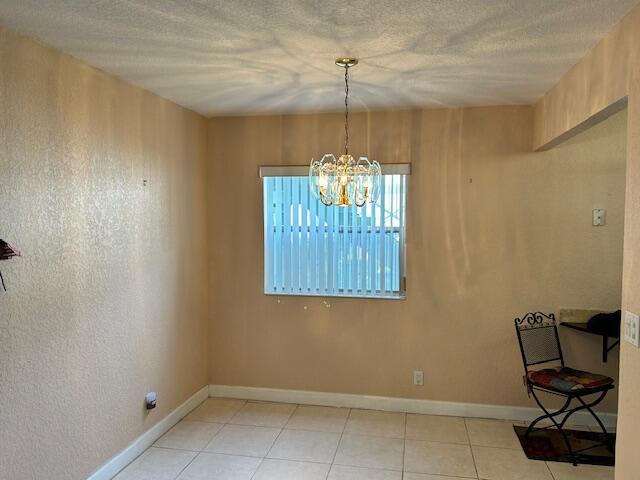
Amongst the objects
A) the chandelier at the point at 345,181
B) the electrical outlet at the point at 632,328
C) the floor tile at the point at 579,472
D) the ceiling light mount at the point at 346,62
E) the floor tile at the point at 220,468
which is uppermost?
the ceiling light mount at the point at 346,62

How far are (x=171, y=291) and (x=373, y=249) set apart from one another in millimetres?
1613

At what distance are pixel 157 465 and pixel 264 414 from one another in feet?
3.34

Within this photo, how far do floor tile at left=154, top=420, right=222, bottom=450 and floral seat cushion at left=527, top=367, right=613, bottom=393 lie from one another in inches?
91.6

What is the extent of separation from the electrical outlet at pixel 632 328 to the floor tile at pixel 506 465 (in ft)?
4.73

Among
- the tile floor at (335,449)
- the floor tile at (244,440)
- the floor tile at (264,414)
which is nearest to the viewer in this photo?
the tile floor at (335,449)

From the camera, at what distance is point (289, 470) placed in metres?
3.14

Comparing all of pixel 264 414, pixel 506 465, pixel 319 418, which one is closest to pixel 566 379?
pixel 506 465

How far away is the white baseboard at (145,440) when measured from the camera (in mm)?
2997

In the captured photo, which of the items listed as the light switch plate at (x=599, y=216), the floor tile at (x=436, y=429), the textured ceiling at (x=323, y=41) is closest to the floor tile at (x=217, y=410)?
the floor tile at (x=436, y=429)

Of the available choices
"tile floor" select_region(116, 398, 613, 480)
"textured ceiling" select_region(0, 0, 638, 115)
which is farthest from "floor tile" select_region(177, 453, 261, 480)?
"textured ceiling" select_region(0, 0, 638, 115)

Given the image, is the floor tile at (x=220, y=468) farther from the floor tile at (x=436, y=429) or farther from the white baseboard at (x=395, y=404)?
the floor tile at (x=436, y=429)

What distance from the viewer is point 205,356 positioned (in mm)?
4367

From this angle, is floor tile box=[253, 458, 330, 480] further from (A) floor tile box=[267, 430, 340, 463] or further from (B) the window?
(B) the window

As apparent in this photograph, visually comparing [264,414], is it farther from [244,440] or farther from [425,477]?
[425,477]
